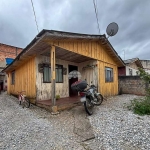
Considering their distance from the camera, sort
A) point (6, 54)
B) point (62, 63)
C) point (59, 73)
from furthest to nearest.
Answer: point (6, 54), point (62, 63), point (59, 73)

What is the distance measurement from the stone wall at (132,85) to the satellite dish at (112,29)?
4.31m

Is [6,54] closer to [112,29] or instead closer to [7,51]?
[7,51]

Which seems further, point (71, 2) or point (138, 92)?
point (138, 92)

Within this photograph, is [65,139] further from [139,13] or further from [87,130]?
[139,13]

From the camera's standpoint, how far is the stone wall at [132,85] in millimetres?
8789

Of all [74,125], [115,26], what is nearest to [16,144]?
[74,125]

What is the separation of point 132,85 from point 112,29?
4942mm

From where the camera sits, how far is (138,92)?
29.2ft

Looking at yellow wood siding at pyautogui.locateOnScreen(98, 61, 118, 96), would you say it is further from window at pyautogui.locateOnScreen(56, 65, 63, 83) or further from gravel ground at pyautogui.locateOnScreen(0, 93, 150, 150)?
gravel ground at pyautogui.locateOnScreen(0, 93, 150, 150)

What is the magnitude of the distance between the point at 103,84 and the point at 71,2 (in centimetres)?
499

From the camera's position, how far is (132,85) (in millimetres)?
9250

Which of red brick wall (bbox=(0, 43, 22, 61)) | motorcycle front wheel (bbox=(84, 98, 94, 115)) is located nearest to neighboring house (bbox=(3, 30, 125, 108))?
motorcycle front wheel (bbox=(84, 98, 94, 115))

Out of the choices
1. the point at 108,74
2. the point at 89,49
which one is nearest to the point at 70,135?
the point at 89,49

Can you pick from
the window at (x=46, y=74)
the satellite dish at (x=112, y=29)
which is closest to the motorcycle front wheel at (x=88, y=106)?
the window at (x=46, y=74)
